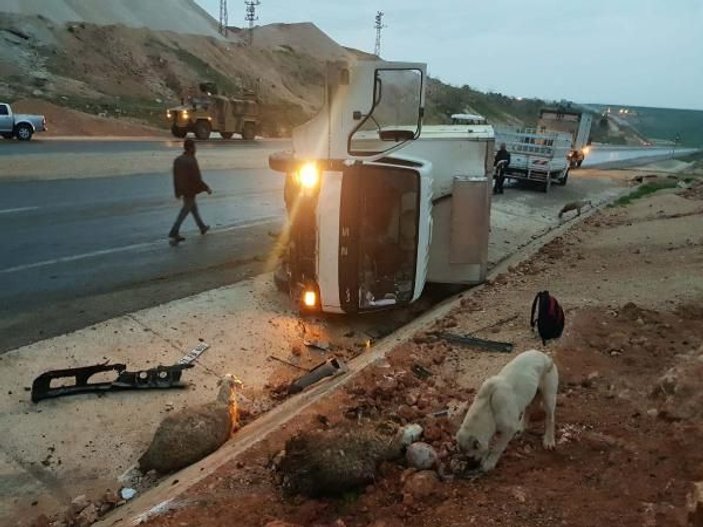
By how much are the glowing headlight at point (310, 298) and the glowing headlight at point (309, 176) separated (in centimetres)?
120

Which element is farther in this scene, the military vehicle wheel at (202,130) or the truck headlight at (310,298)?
the military vehicle wheel at (202,130)

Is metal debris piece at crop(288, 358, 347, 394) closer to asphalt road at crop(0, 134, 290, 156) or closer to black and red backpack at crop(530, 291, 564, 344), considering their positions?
black and red backpack at crop(530, 291, 564, 344)

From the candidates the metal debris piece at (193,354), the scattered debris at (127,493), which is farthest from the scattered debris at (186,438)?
the metal debris piece at (193,354)

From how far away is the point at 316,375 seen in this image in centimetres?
604

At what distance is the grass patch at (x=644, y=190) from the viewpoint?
20784 millimetres

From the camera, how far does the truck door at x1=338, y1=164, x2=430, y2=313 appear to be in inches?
271

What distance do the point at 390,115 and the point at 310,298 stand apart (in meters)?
2.43

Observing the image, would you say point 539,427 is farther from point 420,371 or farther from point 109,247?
point 109,247

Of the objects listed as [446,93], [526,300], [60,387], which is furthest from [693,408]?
[446,93]

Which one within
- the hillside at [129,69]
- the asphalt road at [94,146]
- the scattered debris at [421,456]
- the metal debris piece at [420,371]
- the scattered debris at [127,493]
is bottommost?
the scattered debris at [127,493]

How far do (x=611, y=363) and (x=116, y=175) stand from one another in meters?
14.8

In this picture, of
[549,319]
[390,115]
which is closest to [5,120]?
[390,115]

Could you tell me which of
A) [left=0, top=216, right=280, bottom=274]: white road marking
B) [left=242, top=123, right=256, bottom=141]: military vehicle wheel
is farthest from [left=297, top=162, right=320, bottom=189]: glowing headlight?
[left=242, top=123, right=256, bottom=141]: military vehicle wheel

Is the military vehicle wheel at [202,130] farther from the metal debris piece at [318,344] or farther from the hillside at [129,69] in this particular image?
the metal debris piece at [318,344]
